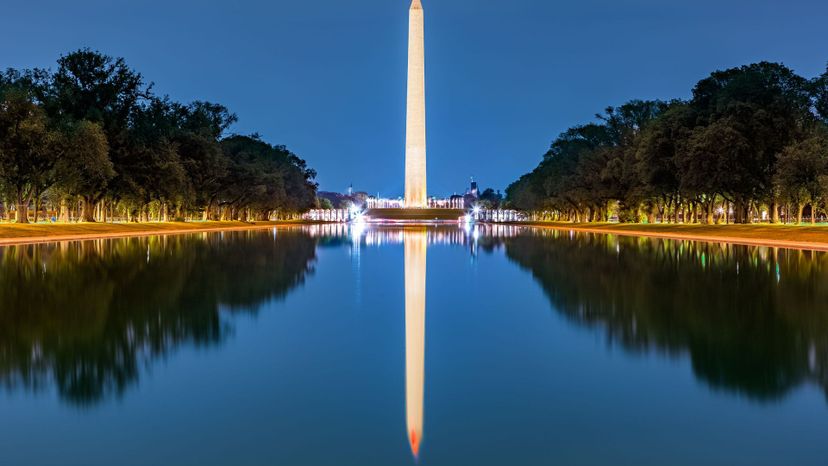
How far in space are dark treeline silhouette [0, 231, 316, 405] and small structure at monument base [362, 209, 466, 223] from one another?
79.4m

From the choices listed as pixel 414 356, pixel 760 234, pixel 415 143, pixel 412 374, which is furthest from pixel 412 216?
pixel 412 374

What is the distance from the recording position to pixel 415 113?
9669 centimetres

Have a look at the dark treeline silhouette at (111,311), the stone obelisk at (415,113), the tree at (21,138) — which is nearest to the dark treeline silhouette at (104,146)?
the tree at (21,138)

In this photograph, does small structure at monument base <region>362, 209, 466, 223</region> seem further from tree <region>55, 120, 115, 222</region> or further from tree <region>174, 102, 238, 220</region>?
tree <region>55, 120, 115, 222</region>

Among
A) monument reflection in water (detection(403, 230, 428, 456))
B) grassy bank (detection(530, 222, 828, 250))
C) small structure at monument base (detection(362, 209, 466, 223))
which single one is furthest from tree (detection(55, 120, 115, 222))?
small structure at monument base (detection(362, 209, 466, 223))

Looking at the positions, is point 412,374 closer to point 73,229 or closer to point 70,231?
point 70,231

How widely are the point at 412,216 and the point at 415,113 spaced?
14630 mm

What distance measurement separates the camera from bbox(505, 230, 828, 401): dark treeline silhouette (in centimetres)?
819

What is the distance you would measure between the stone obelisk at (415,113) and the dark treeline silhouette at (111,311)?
7136cm

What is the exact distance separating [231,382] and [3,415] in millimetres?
2004

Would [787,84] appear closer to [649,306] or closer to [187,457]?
[649,306]

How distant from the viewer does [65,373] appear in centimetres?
779

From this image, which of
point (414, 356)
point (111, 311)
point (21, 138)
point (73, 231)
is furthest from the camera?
point (73, 231)

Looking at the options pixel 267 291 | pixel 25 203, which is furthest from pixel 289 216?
pixel 267 291
